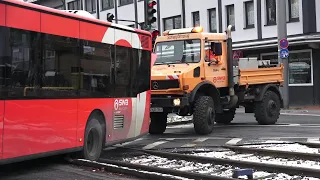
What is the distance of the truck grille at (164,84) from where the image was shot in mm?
13432

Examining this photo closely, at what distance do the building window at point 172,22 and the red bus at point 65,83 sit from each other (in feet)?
79.0

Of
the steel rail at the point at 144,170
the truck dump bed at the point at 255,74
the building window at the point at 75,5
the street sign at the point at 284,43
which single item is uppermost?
the building window at the point at 75,5

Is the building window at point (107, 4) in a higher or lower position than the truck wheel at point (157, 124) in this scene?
higher

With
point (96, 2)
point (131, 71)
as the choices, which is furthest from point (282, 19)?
point (96, 2)

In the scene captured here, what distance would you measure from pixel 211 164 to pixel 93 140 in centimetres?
243

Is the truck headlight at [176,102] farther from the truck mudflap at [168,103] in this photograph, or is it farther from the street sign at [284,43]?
the street sign at [284,43]

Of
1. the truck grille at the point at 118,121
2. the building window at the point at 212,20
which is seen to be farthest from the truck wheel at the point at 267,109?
the building window at the point at 212,20

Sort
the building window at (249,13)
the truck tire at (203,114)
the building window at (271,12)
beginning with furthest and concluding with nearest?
1. the building window at (249,13)
2. the building window at (271,12)
3. the truck tire at (203,114)

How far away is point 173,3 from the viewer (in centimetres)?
3472

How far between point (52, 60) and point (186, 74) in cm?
602

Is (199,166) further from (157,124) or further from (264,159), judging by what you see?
(157,124)

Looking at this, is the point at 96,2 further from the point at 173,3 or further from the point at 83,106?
the point at 83,106

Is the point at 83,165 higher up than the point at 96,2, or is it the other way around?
the point at 96,2

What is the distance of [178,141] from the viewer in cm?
1293
